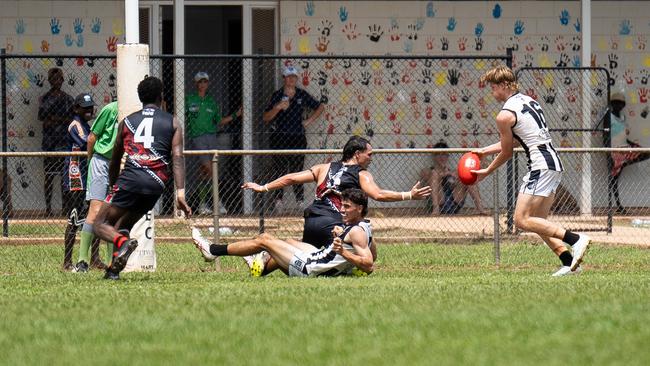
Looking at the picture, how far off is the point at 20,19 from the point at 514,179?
7470 mm

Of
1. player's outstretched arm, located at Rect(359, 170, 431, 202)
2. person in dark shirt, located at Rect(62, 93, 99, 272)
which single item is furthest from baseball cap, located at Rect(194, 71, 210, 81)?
player's outstretched arm, located at Rect(359, 170, 431, 202)

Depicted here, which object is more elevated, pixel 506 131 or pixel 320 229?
pixel 506 131

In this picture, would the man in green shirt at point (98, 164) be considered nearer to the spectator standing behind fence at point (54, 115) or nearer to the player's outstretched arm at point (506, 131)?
the player's outstretched arm at point (506, 131)

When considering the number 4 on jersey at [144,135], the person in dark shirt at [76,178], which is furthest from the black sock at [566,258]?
the person in dark shirt at [76,178]

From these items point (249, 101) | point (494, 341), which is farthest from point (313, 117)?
point (494, 341)

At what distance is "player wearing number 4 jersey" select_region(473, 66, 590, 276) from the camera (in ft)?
42.3

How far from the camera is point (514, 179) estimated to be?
16.8 metres

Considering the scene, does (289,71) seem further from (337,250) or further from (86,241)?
(337,250)

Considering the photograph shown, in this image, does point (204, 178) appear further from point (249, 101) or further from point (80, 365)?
point (80, 365)

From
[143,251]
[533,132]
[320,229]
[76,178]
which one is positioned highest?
[533,132]

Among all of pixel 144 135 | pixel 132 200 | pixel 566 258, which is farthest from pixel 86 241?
pixel 566 258

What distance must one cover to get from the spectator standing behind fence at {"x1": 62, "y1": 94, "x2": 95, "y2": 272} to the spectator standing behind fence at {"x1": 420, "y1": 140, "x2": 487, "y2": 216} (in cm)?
443

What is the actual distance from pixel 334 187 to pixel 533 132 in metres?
1.89

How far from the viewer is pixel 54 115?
768 inches
